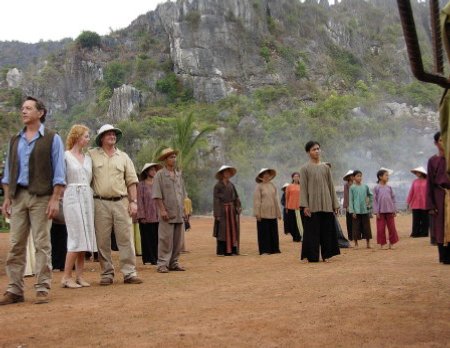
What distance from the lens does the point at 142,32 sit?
8431 cm

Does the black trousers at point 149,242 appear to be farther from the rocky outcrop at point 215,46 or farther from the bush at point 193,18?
the bush at point 193,18

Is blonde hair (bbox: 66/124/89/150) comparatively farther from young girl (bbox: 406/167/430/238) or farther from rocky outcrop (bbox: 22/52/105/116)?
rocky outcrop (bbox: 22/52/105/116)

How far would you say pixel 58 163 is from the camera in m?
6.25

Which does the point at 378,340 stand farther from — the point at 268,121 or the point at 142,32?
the point at 142,32

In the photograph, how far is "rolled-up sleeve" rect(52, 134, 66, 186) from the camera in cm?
619

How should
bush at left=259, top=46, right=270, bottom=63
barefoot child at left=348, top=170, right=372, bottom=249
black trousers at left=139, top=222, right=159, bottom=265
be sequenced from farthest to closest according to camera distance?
bush at left=259, top=46, right=270, bottom=63 → barefoot child at left=348, top=170, right=372, bottom=249 → black trousers at left=139, top=222, right=159, bottom=265

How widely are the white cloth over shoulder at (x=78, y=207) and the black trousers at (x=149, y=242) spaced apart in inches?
147

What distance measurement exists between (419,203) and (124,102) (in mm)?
51433

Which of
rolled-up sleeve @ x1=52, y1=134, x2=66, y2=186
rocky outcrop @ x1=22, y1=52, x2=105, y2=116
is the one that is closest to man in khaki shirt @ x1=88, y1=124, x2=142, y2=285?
rolled-up sleeve @ x1=52, y1=134, x2=66, y2=186

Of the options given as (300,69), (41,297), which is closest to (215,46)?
(300,69)

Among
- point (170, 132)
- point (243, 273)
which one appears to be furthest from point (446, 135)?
point (170, 132)

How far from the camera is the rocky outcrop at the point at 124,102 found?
64338 mm

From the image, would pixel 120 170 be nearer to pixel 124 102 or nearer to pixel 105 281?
pixel 105 281

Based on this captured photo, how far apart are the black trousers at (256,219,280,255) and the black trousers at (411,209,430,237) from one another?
505 centimetres
